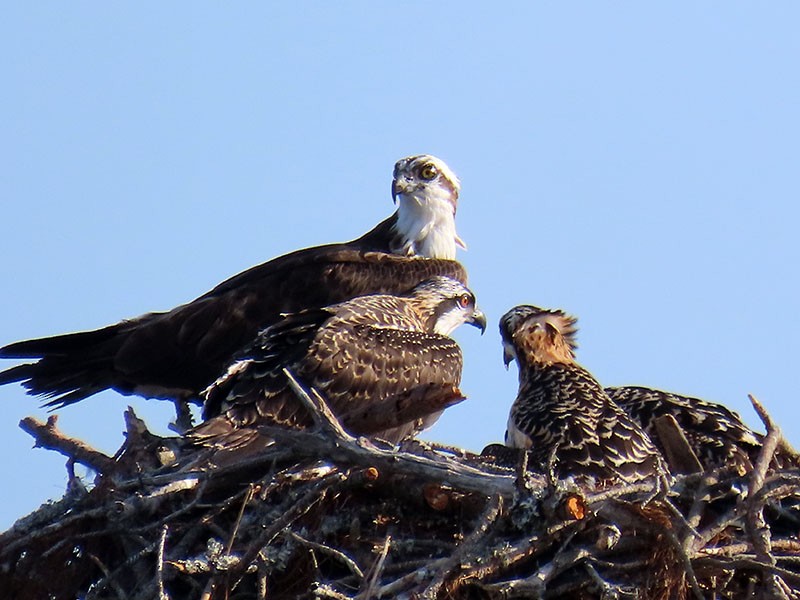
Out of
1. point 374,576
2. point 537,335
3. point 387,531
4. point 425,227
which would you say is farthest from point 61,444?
point 425,227

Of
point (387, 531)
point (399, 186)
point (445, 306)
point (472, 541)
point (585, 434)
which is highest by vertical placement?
point (399, 186)

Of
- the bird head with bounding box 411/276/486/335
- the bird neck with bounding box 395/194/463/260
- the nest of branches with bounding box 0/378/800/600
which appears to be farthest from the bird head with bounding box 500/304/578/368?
the bird neck with bounding box 395/194/463/260

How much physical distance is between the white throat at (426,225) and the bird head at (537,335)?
185 cm

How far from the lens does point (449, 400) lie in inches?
368

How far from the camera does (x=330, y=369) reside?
919cm

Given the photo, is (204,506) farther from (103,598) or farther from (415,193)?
(415,193)

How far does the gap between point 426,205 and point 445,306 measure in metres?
1.38

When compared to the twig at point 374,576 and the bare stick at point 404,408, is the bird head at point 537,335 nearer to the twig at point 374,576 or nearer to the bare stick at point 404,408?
the bare stick at point 404,408

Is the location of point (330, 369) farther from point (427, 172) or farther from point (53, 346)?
point (427, 172)

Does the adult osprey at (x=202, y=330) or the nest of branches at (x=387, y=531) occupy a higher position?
the adult osprey at (x=202, y=330)

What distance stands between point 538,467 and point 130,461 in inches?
84.3

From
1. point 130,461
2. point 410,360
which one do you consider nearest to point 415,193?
point 410,360

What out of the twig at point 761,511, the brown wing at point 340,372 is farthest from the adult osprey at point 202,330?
the twig at point 761,511

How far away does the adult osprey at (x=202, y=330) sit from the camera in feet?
35.1
